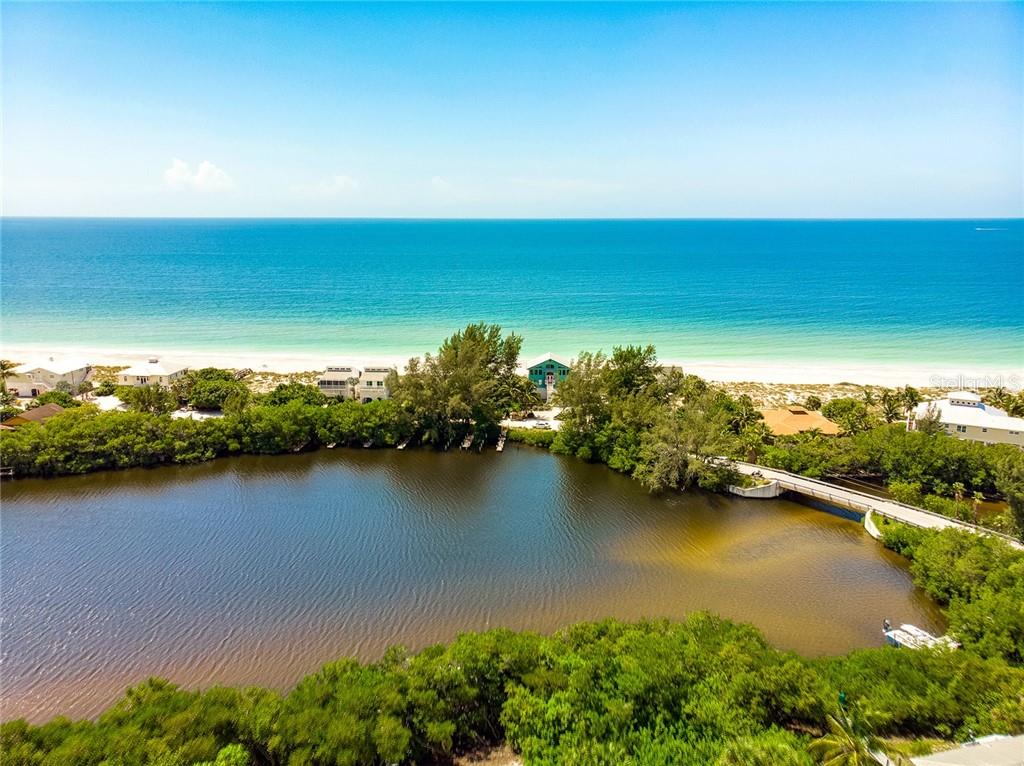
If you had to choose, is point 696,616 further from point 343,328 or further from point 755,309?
point 755,309

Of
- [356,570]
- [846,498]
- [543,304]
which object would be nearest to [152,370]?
[356,570]

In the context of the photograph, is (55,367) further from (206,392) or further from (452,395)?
(452,395)

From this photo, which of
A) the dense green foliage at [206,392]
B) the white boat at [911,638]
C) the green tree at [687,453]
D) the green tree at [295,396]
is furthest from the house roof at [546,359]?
the white boat at [911,638]

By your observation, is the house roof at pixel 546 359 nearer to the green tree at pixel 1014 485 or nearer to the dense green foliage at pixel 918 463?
the dense green foliage at pixel 918 463

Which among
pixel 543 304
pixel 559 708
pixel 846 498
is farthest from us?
pixel 543 304

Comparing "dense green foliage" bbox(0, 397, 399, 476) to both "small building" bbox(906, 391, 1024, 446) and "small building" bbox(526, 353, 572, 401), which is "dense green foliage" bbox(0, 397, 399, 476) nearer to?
"small building" bbox(526, 353, 572, 401)

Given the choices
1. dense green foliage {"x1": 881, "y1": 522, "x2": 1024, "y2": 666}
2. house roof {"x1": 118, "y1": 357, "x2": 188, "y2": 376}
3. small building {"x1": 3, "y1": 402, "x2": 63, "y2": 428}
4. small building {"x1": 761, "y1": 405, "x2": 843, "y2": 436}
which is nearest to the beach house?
small building {"x1": 3, "y1": 402, "x2": 63, "y2": 428}
